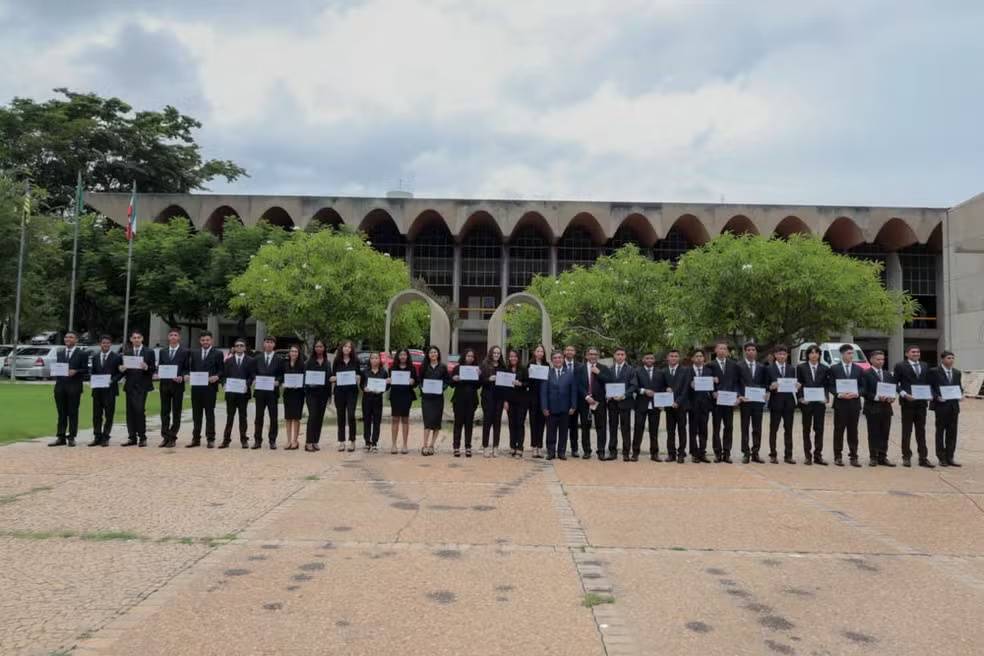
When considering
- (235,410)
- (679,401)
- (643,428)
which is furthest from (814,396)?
(235,410)

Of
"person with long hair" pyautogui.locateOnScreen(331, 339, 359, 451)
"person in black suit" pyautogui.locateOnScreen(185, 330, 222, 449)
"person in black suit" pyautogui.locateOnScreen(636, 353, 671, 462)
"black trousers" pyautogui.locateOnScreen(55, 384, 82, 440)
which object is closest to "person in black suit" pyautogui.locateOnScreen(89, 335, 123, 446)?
"black trousers" pyautogui.locateOnScreen(55, 384, 82, 440)

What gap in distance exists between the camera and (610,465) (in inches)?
419

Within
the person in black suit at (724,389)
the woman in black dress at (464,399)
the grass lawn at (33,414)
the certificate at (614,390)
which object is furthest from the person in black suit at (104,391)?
the person in black suit at (724,389)

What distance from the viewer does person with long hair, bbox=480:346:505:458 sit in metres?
11.5

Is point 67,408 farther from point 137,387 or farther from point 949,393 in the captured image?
point 949,393

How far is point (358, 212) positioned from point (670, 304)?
1100 inches

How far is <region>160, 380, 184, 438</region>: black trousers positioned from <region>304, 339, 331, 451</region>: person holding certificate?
2.08m

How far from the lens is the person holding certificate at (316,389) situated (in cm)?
1170

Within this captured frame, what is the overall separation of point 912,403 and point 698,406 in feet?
10.5

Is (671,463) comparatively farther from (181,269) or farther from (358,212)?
(358,212)

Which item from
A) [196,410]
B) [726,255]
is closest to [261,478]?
[196,410]

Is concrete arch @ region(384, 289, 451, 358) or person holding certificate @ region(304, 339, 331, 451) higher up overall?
concrete arch @ region(384, 289, 451, 358)

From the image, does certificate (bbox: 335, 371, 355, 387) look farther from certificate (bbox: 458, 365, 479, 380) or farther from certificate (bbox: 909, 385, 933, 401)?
certificate (bbox: 909, 385, 933, 401)

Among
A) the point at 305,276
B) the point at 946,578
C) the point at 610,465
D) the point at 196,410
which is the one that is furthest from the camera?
the point at 305,276
